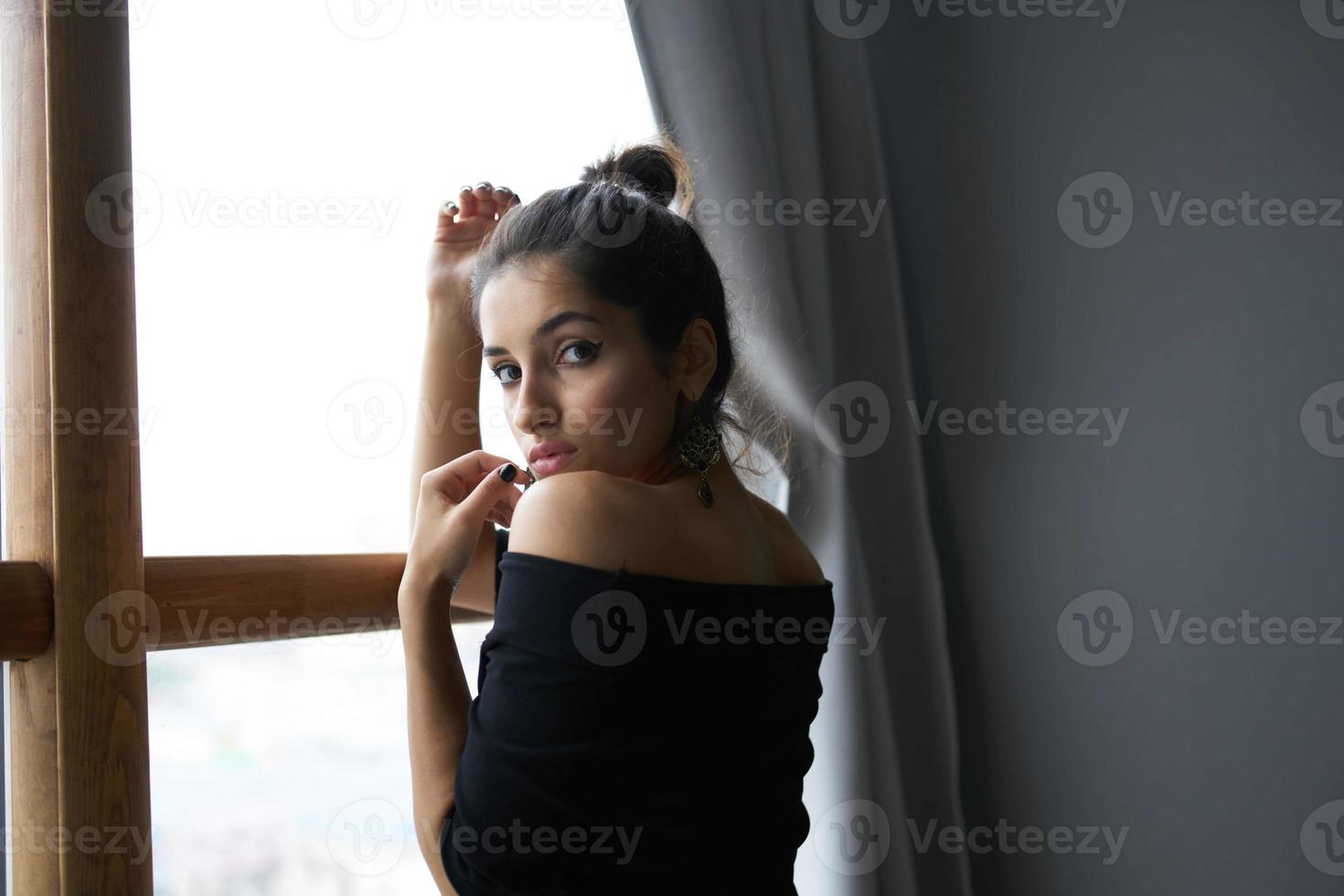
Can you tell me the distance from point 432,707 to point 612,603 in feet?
0.81

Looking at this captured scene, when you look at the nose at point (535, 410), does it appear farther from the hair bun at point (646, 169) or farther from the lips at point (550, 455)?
the hair bun at point (646, 169)

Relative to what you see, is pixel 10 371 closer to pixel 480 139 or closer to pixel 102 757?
pixel 102 757

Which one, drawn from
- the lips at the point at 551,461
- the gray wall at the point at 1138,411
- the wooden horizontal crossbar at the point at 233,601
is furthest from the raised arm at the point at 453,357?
the gray wall at the point at 1138,411

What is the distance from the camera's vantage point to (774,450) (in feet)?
5.21

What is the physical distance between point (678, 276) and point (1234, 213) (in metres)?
1.09

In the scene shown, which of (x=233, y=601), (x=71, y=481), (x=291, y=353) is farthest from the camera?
(x=291, y=353)

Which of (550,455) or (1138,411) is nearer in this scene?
(550,455)

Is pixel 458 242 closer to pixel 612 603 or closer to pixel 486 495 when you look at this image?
pixel 486 495

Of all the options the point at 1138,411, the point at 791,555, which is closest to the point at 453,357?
the point at 791,555

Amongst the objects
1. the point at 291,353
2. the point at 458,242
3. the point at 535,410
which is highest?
the point at 458,242

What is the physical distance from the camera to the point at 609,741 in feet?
2.98

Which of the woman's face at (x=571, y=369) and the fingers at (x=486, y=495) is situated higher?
the woman's face at (x=571, y=369)

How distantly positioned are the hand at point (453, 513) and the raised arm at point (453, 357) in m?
0.16

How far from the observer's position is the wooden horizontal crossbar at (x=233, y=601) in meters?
0.83
